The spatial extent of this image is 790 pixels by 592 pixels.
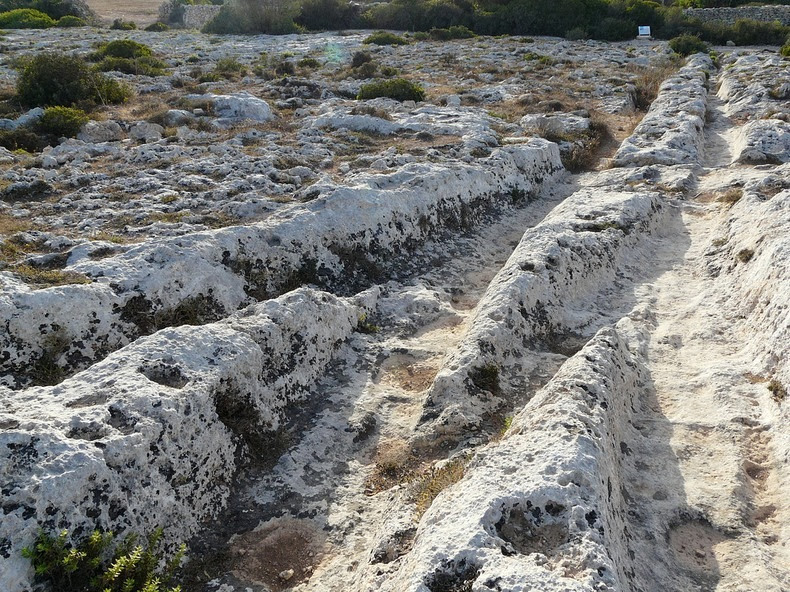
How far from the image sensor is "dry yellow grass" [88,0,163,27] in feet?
212

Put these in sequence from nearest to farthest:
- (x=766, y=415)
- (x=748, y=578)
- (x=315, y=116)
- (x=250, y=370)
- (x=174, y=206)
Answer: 1. (x=748, y=578)
2. (x=766, y=415)
3. (x=250, y=370)
4. (x=174, y=206)
5. (x=315, y=116)

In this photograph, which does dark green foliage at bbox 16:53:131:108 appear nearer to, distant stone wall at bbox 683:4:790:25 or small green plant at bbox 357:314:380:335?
small green plant at bbox 357:314:380:335

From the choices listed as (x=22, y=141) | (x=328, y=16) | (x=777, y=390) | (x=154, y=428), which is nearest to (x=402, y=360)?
(x=154, y=428)

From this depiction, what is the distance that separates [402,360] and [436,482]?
10.0 ft

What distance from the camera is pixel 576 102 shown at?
886 inches

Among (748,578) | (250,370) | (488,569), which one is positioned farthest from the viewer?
(250,370)

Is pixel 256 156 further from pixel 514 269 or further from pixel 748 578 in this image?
pixel 748 578

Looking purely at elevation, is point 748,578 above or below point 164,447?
below

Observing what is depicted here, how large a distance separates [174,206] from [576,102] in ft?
54.7

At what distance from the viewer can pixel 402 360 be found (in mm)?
8594

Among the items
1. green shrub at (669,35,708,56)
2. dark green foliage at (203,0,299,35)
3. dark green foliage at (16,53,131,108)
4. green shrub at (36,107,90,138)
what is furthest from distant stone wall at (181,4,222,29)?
green shrub at (36,107,90,138)

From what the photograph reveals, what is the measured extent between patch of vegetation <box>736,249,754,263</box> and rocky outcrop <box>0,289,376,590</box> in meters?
6.74

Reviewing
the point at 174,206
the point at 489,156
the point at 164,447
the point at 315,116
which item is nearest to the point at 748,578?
the point at 164,447

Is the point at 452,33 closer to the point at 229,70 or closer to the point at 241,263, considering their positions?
the point at 229,70
